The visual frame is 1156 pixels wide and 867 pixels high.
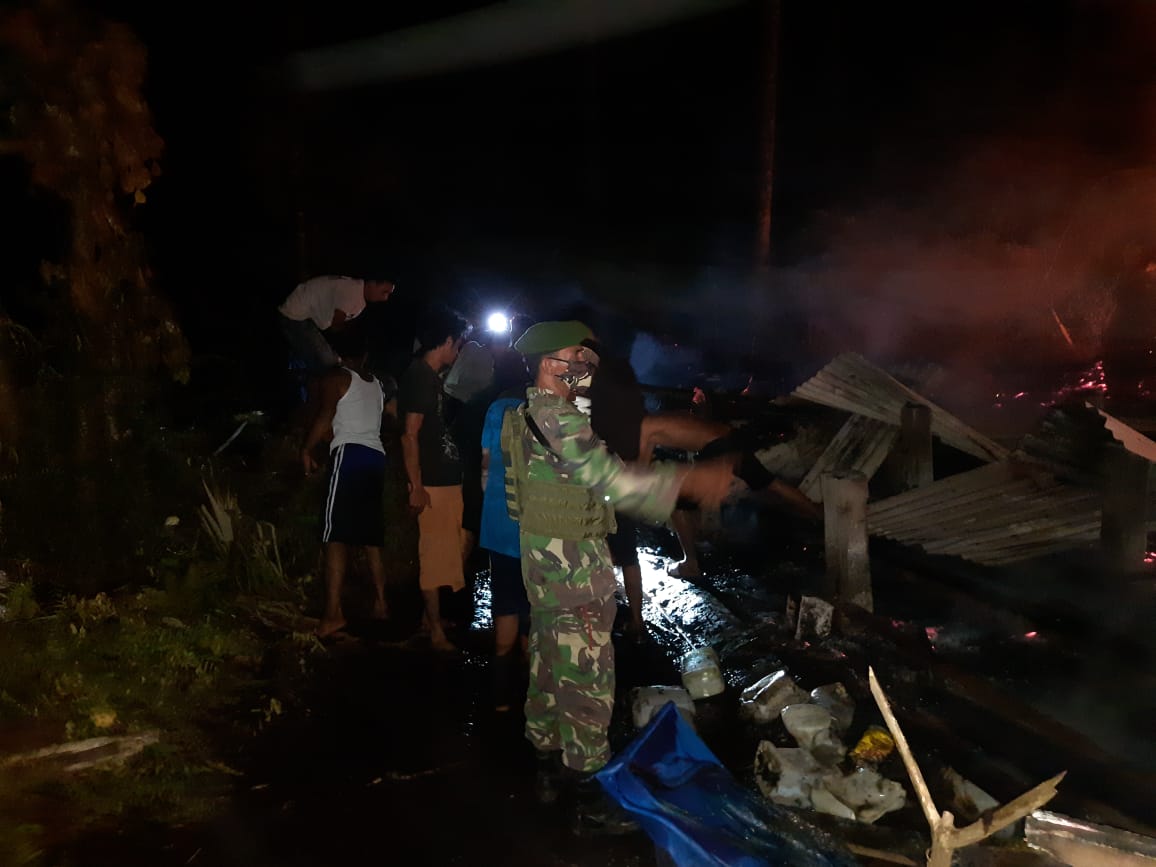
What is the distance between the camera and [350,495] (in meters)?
4.85

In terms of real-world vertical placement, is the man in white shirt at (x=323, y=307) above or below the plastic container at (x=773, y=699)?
above

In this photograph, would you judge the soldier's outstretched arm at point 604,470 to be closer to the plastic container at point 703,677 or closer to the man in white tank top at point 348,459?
the plastic container at point 703,677

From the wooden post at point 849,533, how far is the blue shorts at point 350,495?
2997mm

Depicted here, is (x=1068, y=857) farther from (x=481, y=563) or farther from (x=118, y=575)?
(x=118, y=575)

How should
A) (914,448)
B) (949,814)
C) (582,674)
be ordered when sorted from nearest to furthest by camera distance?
(949,814)
(582,674)
(914,448)

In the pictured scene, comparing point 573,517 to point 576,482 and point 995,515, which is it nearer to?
point 576,482

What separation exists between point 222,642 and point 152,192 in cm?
1021

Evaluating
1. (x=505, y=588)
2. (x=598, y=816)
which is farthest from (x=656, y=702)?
(x=505, y=588)

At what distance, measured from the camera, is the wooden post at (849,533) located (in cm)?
493

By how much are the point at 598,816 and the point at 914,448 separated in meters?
4.46

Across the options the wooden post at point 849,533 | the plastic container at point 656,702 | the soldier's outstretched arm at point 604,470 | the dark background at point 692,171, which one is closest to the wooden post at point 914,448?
the wooden post at point 849,533

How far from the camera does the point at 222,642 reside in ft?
15.3

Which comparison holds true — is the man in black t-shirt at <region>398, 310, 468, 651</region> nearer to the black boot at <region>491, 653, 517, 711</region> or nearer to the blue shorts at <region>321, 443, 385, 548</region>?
the blue shorts at <region>321, 443, 385, 548</region>

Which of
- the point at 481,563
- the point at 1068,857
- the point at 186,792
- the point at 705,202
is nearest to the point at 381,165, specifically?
the point at 705,202
